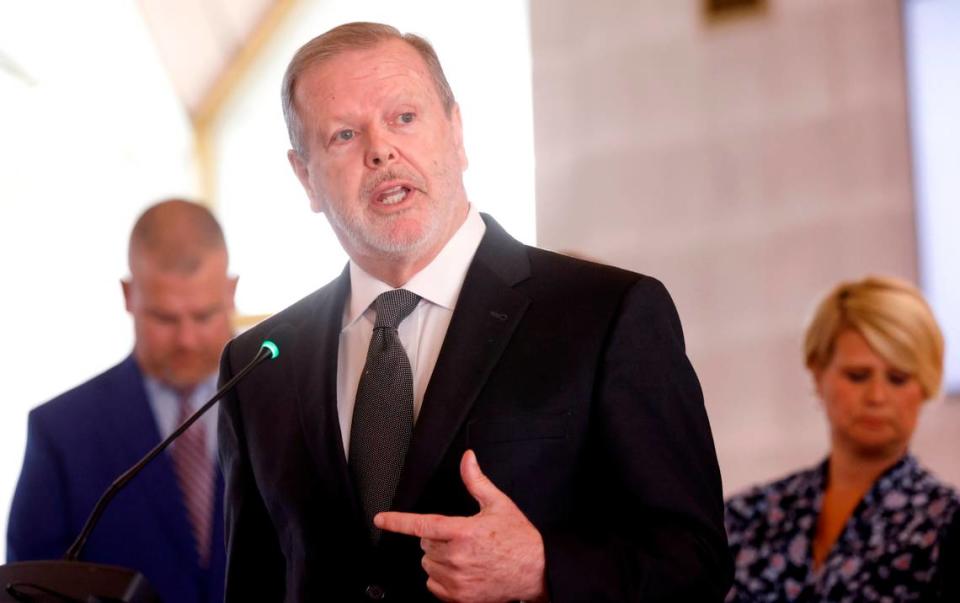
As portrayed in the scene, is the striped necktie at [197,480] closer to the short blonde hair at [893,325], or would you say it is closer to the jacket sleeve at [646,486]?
the jacket sleeve at [646,486]

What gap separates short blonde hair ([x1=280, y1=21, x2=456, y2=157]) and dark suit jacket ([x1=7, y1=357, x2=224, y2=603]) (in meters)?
0.75

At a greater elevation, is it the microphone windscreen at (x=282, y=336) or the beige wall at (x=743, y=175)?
the beige wall at (x=743, y=175)

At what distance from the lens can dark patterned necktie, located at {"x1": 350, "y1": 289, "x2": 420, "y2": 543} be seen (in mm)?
1421

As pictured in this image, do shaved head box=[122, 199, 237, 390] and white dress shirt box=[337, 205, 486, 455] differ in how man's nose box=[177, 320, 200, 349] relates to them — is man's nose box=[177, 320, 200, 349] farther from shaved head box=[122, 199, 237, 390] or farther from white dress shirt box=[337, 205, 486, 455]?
white dress shirt box=[337, 205, 486, 455]

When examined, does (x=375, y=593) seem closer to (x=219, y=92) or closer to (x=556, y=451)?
(x=556, y=451)

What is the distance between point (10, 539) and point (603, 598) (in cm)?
126

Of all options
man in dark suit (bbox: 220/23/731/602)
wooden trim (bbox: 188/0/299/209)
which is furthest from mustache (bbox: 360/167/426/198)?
wooden trim (bbox: 188/0/299/209)

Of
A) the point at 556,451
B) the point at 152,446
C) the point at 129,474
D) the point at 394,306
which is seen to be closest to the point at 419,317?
the point at 394,306

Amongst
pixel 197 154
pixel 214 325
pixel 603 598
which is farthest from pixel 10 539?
pixel 197 154

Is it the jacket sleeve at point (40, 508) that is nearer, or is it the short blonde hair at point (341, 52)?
the short blonde hair at point (341, 52)

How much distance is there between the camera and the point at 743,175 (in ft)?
14.2

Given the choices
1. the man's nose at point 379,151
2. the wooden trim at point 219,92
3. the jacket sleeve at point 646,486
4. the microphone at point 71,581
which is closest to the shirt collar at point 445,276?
the man's nose at point 379,151

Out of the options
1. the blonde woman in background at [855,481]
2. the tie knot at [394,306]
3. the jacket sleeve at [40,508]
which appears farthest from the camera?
the blonde woman in background at [855,481]

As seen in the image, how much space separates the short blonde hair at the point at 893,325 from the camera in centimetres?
277
